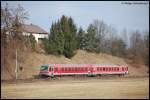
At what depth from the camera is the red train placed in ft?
189

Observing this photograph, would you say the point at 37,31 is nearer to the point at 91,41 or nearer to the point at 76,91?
the point at 91,41

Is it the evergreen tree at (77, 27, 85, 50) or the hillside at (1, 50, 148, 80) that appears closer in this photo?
the hillside at (1, 50, 148, 80)

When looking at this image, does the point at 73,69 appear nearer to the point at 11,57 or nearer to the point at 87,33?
the point at 11,57

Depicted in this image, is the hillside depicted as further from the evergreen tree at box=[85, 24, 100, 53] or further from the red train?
the red train

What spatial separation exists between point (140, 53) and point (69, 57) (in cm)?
2716

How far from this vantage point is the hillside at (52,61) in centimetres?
6251

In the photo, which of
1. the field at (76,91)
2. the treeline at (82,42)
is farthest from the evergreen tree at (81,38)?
the field at (76,91)

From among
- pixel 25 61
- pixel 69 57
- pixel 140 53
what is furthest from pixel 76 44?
pixel 140 53

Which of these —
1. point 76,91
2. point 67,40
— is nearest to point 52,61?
point 67,40

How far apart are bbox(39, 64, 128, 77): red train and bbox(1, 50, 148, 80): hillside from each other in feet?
18.1

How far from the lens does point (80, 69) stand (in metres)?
62.0

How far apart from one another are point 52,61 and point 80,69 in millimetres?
12612

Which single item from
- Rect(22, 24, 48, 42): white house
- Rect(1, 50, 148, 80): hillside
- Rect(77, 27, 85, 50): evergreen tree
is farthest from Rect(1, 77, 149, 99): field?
Rect(22, 24, 48, 42): white house

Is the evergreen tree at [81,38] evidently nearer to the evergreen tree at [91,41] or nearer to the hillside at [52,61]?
the evergreen tree at [91,41]
